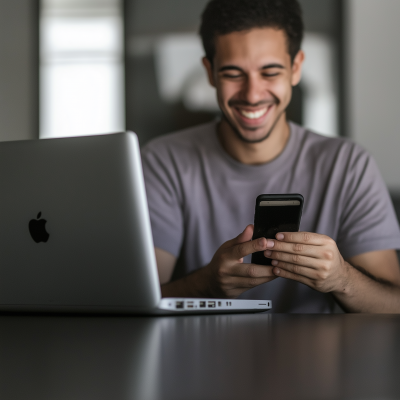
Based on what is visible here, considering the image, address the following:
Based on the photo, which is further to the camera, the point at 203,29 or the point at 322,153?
the point at 203,29

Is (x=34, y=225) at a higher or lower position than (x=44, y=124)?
lower

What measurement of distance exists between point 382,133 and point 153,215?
1.37 m

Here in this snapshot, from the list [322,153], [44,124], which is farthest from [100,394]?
[44,124]

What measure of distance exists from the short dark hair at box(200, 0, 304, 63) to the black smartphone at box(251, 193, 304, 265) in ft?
2.85

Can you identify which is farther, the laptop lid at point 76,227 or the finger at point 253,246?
the finger at point 253,246

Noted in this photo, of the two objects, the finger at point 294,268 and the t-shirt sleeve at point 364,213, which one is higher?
the t-shirt sleeve at point 364,213

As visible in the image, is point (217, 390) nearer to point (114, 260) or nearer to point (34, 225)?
point (114, 260)

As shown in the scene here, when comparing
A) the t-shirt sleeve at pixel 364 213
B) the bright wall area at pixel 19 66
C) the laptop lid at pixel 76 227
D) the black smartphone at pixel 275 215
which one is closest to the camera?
the laptop lid at pixel 76 227

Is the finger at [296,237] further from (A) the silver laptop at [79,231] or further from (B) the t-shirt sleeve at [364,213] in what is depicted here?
(B) the t-shirt sleeve at [364,213]

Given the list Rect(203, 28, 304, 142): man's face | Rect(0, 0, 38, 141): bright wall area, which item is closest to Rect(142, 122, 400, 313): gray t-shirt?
Rect(203, 28, 304, 142): man's face

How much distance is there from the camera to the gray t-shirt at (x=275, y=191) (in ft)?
4.48

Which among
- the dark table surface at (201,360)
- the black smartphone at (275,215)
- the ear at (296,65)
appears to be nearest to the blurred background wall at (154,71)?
the ear at (296,65)

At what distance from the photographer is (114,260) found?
723mm

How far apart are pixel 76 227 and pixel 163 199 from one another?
2.56 feet
